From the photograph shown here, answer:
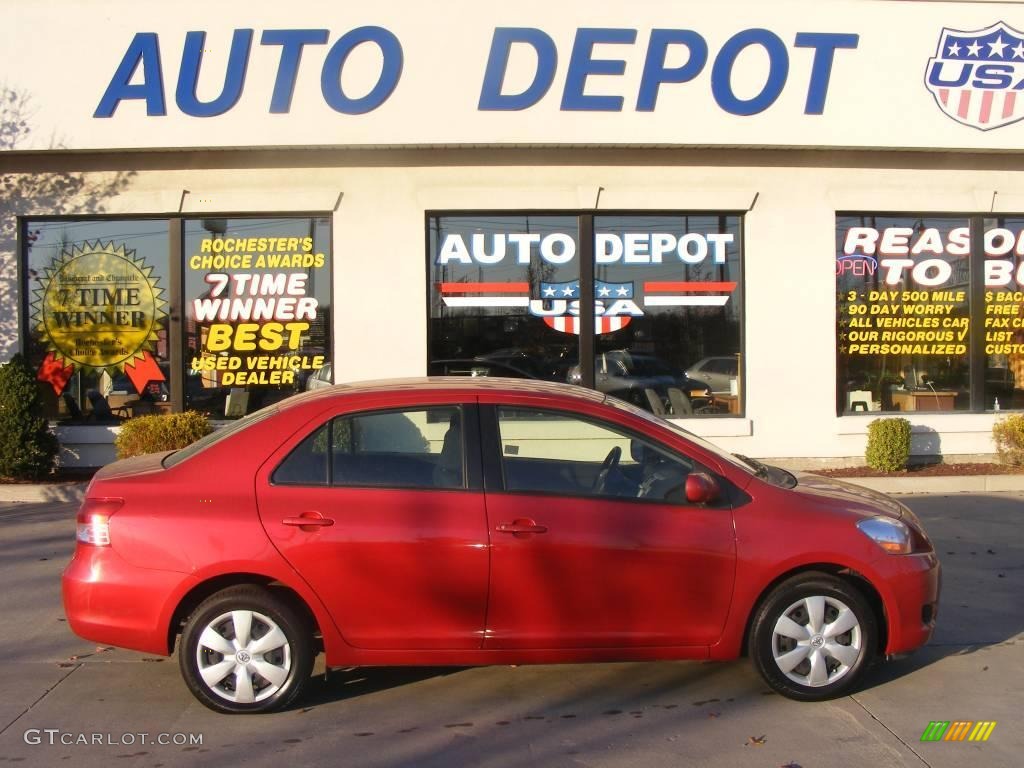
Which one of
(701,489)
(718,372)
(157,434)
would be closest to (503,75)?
(718,372)

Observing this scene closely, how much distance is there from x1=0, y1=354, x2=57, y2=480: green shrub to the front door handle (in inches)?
289

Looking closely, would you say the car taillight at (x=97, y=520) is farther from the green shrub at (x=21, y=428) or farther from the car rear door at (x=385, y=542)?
the green shrub at (x=21, y=428)

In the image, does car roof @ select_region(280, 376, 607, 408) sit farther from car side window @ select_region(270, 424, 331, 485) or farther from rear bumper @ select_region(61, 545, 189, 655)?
rear bumper @ select_region(61, 545, 189, 655)

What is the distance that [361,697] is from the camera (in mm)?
5062

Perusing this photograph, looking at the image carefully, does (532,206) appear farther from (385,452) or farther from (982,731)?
(982,731)

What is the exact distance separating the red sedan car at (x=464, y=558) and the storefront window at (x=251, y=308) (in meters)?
6.38

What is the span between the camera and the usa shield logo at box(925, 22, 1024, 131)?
10.9 meters

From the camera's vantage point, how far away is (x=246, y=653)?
184 inches

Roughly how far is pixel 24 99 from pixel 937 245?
10639 millimetres

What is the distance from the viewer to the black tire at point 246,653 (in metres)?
4.65

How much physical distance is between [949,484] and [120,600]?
8818mm

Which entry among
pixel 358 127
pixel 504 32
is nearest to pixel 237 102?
pixel 358 127

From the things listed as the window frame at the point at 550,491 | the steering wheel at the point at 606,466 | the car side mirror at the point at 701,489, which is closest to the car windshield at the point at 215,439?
the window frame at the point at 550,491

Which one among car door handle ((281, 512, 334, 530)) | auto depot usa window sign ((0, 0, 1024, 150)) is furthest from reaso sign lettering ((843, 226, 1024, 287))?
car door handle ((281, 512, 334, 530))
